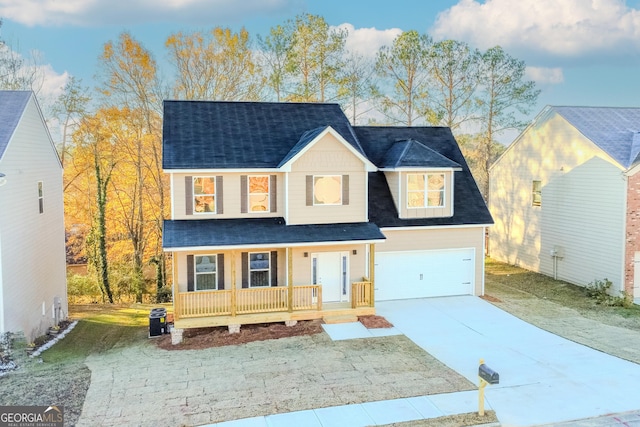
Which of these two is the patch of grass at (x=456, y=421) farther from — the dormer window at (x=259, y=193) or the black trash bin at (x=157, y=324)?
the dormer window at (x=259, y=193)

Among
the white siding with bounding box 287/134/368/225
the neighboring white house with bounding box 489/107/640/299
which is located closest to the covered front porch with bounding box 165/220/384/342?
the white siding with bounding box 287/134/368/225

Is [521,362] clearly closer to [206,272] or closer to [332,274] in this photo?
[332,274]

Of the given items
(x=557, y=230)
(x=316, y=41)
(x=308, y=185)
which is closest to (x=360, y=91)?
(x=316, y=41)

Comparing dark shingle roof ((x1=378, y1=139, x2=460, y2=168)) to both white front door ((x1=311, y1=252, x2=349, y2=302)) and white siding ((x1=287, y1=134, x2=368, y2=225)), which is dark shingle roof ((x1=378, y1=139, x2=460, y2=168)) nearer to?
white siding ((x1=287, y1=134, x2=368, y2=225))

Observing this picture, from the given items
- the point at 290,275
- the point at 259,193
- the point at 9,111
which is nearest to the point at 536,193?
the point at 259,193

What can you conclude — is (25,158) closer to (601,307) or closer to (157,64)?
(157,64)

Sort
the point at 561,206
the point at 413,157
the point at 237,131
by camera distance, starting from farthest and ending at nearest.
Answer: the point at 561,206
the point at 413,157
the point at 237,131

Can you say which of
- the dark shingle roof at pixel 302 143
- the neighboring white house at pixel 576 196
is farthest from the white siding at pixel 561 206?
the dark shingle roof at pixel 302 143

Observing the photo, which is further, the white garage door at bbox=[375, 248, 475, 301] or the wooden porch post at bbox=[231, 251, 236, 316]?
the white garage door at bbox=[375, 248, 475, 301]
